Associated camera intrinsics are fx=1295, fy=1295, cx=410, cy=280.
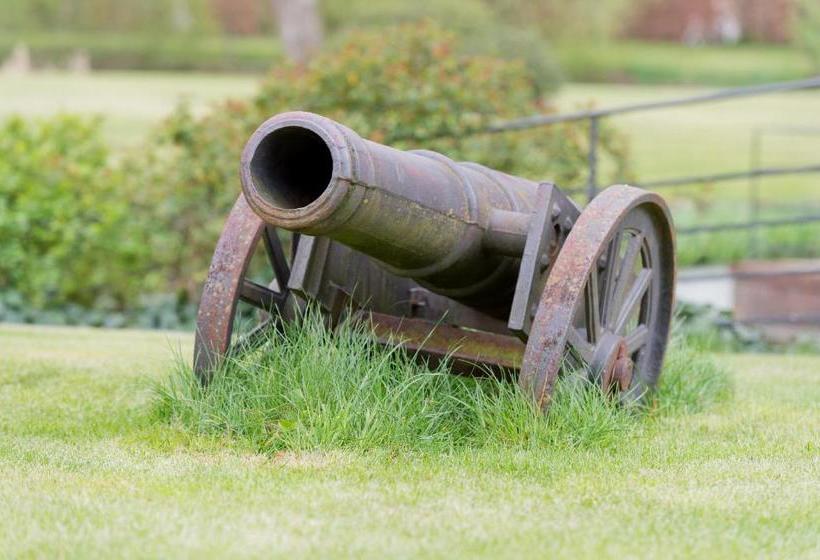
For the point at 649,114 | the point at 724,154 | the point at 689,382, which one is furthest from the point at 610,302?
the point at 649,114

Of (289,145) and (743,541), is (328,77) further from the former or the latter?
(743,541)

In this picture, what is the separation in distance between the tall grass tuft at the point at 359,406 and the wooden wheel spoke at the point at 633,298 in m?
0.42

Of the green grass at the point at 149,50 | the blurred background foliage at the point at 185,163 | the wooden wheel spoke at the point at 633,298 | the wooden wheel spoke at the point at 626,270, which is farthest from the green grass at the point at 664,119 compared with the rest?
the wooden wheel spoke at the point at 626,270

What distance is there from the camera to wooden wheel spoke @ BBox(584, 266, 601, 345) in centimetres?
510

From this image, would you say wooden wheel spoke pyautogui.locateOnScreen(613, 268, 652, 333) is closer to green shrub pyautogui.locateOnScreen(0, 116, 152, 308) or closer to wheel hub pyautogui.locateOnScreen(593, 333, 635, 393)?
wheel hub pyautogui.locateOnScreen(593, 333, 635, 393)

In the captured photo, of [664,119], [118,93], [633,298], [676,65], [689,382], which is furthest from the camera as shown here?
[676,65]

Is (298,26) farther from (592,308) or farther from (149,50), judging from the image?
(149,50)

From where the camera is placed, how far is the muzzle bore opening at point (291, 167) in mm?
4484

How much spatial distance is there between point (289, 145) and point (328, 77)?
21.3ft

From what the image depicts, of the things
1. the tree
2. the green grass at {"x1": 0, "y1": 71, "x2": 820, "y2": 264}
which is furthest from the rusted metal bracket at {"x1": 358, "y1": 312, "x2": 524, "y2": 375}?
the tree

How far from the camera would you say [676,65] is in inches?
1831

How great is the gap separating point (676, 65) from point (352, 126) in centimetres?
3780

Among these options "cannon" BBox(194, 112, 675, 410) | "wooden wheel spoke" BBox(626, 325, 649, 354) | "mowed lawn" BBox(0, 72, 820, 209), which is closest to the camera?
"cannon" BBox(194, 112, 675, 410)

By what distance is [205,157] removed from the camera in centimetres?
1092
